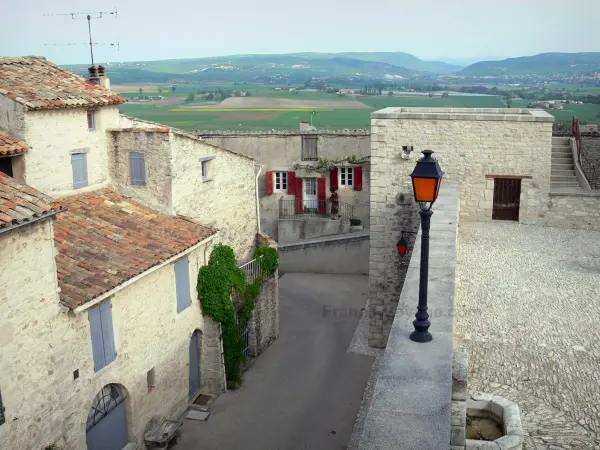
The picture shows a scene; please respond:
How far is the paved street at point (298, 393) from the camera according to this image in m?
16.0

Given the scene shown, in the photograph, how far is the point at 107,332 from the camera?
1270 cm

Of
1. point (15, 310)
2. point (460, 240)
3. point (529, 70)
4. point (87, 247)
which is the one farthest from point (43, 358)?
point (529, 70)

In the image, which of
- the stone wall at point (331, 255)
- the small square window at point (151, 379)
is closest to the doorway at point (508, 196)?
the small square window at point (151, 379)

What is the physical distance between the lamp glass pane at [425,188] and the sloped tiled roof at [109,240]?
657cm

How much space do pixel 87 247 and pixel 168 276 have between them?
217 centimetres

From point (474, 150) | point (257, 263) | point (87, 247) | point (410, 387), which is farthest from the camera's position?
point (257, 263)

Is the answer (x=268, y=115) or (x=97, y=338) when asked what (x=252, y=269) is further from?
(x=268, y=115)

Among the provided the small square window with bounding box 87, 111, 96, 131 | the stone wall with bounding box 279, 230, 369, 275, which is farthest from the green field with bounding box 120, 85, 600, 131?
the small square window with bounding box 87, 111, 96, 131

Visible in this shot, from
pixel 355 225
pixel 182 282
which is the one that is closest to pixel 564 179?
pixel 182 282

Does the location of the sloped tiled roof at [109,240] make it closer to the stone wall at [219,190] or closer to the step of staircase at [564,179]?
the stone wall at [219,190]

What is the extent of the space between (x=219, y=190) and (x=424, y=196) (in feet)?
40.5

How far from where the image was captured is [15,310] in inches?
385

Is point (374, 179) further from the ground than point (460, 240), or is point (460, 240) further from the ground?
point (374, 179)

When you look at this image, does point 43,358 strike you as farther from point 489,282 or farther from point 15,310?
point 489,282
